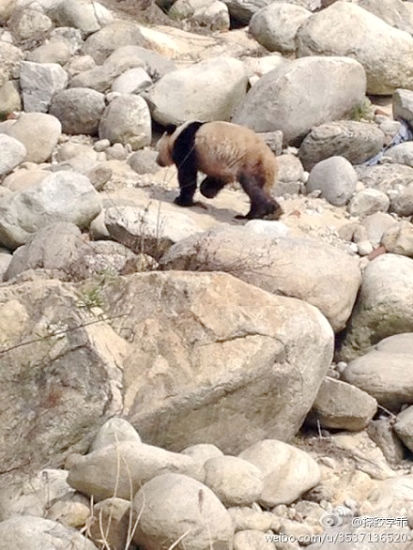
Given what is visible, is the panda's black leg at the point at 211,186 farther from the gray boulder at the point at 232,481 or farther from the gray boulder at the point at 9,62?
the gray boulder at the point at 232,481

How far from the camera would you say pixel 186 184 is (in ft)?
29.2

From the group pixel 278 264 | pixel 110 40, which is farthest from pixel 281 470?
pixel 110 40

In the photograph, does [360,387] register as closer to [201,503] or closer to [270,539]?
[270,539]

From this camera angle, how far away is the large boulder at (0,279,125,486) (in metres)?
4.77

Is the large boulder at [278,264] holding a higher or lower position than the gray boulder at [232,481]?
lower

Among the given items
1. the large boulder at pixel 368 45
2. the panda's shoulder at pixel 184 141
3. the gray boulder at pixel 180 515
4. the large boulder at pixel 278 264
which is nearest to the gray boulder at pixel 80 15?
the large boulder at pixel 368 45

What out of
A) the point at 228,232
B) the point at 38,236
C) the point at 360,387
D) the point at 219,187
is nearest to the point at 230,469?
the point at 360,387

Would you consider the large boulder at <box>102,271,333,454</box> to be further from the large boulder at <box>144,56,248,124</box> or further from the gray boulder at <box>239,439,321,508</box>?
the large boulder at <box>144,56,248,124</box>

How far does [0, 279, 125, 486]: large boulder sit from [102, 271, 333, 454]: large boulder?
0.45 feet

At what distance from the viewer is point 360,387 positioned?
5926mm

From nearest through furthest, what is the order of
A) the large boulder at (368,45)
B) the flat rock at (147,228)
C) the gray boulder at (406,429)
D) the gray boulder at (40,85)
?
the gray boulder at (406,429) < the flat rock at (147,228) < the gray boulder at (40,85) < the large boulder at (368,45)

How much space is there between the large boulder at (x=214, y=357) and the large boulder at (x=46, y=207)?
247 cm

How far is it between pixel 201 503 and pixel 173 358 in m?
1.16

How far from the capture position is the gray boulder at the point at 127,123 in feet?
33.1
